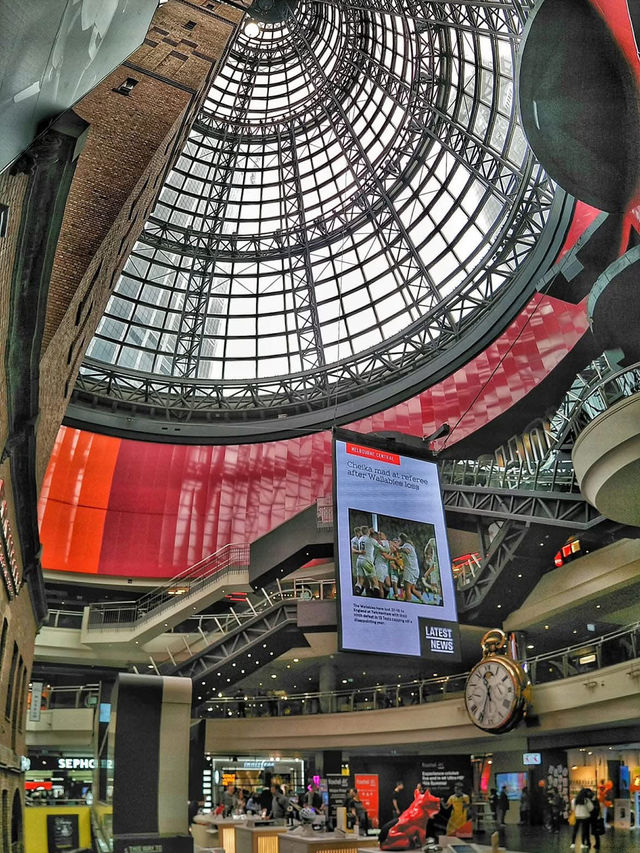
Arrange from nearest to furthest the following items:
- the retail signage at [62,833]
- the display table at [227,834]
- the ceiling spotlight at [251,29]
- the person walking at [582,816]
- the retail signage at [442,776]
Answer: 1. the retail signage at [62,833]
2. the person walking at [582,816]
3. the display table at [227,834]
4. the retail signage at [442,776]
5. the ceiling spotlight at [251,29]

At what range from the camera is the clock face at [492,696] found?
941 inches

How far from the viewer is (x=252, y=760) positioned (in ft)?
131

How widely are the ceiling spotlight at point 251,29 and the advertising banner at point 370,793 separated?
47212 millimetres

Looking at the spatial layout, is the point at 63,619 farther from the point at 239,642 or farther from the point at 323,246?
the point at 323,246

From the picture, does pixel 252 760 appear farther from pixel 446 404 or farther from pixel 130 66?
pixel 130 66

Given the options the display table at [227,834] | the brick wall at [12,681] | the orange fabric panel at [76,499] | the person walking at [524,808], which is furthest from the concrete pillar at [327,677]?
the brick wall at [12,681]

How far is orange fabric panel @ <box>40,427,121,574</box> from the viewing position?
41.9 m

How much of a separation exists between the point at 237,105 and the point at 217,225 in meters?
8.69

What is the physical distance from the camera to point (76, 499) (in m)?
43.1

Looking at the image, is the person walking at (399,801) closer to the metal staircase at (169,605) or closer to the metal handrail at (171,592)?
the metal staircase at (169,605)

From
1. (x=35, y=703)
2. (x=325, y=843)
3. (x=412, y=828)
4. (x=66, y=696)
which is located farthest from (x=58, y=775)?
(x=412, y=828)

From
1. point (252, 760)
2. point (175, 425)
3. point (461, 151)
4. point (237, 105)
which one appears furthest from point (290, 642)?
point (237, 105)

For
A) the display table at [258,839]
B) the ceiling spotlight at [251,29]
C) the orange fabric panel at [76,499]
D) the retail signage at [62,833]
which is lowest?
the display table at [258,839]

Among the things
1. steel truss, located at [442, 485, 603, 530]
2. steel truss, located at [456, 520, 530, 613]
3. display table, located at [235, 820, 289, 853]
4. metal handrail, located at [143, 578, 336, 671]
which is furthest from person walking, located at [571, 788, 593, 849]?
metal handrail, located at [143, 578, 336, 671]
